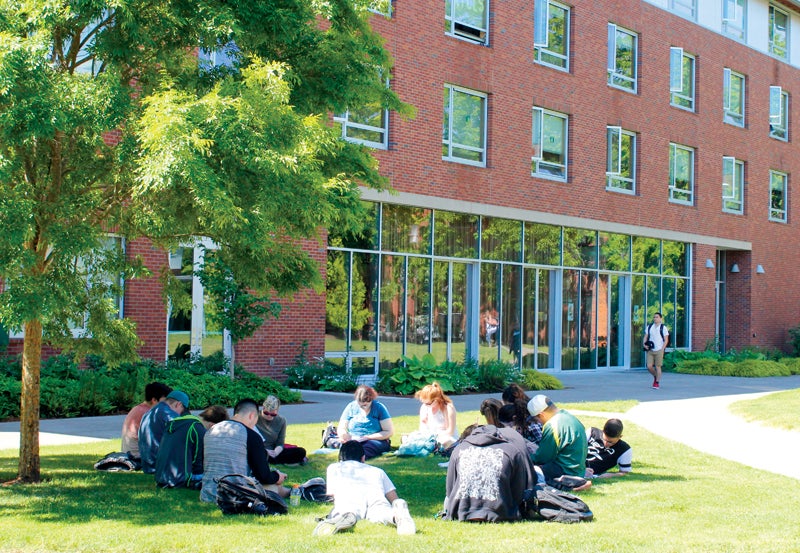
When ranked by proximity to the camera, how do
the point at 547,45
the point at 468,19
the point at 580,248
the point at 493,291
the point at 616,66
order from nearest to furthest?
the point at 468,19, the point at 493,291, the point at 547,45, the point at 580,248, the point at 616,66

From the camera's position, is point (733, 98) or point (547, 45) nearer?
point (547, 45)

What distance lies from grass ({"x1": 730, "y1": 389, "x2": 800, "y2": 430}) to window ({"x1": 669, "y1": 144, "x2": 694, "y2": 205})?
11815mm

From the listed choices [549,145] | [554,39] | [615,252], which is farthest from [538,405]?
[615,252]

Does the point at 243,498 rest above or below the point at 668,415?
above

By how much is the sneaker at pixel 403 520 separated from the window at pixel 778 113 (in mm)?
30788

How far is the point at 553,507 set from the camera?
7750 millimetres

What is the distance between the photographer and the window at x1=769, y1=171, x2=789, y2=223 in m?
34.7

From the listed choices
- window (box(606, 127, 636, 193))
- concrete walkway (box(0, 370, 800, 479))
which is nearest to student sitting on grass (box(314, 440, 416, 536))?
concrete walkway (box(0, 370, 800, 479))

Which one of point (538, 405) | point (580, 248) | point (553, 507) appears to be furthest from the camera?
point (580, 248)

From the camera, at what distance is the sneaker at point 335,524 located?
6.99 m

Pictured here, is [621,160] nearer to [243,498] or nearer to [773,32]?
[773,32]

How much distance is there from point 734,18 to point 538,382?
17.9 m

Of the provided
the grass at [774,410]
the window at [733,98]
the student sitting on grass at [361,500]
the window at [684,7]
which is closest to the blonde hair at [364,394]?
the student sitting on grass at [361,500]

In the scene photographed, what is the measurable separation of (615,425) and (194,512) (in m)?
4.48
